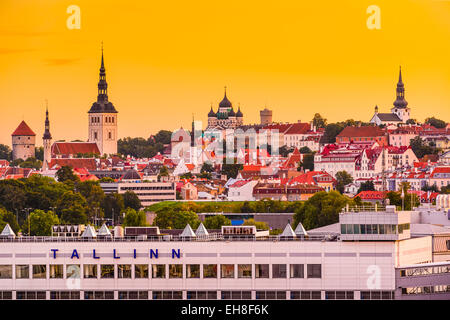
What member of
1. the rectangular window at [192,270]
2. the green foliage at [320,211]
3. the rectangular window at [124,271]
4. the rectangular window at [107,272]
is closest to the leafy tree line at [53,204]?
the green foliage at [320,211]

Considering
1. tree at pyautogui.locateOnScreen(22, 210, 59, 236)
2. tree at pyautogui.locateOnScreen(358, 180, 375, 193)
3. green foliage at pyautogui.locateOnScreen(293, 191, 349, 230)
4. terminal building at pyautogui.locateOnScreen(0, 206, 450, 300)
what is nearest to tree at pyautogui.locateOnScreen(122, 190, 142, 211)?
tree at pyautogui.locateOnScreen(358, 180, 375, 193)

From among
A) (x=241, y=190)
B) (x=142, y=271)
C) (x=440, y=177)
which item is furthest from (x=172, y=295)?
(x=440, y=177)

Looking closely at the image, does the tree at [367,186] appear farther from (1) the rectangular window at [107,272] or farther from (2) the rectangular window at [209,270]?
(1) the rectangular window at [107,272]

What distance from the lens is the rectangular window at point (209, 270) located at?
5925cm

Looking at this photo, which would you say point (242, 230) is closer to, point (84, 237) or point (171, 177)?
point (84, 237)

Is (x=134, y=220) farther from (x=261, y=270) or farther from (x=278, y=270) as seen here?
(x=278, y=270)

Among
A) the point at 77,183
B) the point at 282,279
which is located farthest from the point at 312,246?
the point at 77,183

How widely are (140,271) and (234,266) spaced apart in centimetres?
340

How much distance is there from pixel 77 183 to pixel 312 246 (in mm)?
94731

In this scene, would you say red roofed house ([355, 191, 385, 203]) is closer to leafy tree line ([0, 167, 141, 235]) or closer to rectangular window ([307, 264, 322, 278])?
leafy tree line ([0, 167, 141, 235])

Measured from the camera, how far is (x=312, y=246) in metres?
58.5

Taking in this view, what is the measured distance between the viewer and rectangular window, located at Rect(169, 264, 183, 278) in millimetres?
59500
